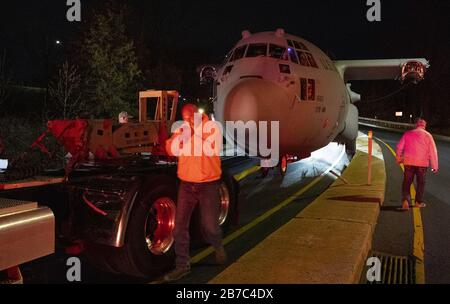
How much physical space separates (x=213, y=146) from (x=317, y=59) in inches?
221

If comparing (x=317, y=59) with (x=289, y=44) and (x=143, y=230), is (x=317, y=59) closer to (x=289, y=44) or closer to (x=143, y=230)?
(x=289, y=44)

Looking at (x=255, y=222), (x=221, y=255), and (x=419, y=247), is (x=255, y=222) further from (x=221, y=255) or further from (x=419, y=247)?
(x=419, y=247)

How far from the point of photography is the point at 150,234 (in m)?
5.84

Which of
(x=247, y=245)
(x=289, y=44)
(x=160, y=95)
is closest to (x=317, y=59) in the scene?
(x=289, y=44)

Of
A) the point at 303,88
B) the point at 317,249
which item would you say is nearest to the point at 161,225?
the point at 317,249

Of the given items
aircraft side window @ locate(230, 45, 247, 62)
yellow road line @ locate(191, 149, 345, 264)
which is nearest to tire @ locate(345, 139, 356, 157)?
yellow road line @ locate(191, 149, 345, 264)

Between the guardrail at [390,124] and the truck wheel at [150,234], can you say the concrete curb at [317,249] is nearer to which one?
the truck wheel at [150,234]

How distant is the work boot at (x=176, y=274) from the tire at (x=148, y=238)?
336 mm

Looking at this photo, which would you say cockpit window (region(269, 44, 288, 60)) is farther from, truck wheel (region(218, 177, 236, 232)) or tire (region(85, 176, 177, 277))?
tire (region(85, 176, 177, 277))

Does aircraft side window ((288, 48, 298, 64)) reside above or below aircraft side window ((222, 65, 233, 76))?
above

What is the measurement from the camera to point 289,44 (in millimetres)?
9344

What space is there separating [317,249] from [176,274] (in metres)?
1.99

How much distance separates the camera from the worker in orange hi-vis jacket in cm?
534
